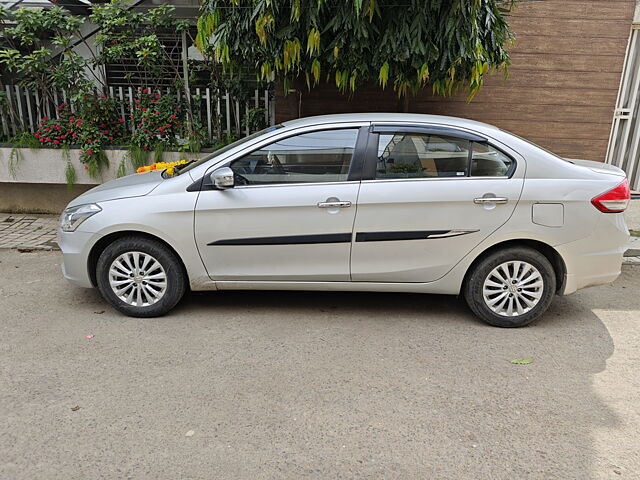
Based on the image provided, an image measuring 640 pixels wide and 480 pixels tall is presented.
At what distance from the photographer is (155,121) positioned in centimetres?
722

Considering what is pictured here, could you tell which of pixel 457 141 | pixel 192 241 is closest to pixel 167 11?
pixel 192 241

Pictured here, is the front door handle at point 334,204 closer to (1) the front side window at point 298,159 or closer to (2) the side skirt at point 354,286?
(1) the front side window at point 298,159

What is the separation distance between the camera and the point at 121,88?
758cm

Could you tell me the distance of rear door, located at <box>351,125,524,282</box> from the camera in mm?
3975

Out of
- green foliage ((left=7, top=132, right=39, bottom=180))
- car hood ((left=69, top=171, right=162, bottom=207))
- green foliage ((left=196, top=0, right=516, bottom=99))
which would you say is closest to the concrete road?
car hood ((left=69, top=171, right=162, bottom=207))

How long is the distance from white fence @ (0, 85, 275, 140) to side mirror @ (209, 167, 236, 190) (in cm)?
365

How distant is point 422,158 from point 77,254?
9.61ft

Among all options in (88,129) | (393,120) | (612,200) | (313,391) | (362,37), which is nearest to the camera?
(313,391)

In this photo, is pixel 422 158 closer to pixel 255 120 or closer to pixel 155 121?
pixel 255 120

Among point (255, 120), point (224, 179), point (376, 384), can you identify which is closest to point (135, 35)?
point (255, 120)

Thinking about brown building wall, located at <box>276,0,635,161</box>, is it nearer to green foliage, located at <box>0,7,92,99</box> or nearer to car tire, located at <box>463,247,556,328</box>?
green foliage, located at <box>0,7,92,99</box>

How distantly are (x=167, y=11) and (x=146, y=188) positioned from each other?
4.18 meters

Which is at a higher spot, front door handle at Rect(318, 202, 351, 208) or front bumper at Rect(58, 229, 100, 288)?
front door handle at Rect(318, 202, 351, 208)

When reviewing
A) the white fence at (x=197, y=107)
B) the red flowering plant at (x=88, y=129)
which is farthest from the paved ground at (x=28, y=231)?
the white fence at (x=197, y=107)
